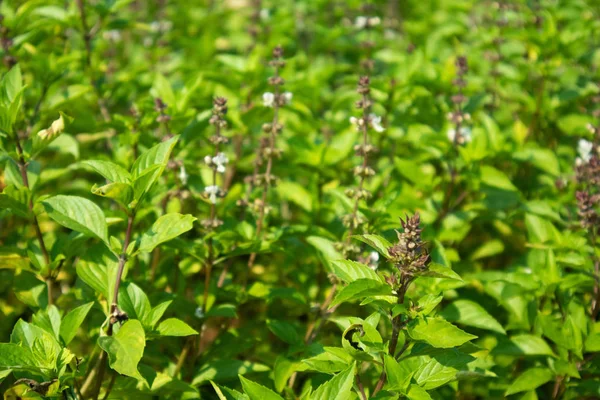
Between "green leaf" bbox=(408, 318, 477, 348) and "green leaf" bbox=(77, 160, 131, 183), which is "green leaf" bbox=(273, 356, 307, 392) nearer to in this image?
"green leaf" bbox=(408, 318, 477, 348)

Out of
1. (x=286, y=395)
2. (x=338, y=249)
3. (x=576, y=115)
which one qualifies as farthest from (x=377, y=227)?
(x=576, y=115)

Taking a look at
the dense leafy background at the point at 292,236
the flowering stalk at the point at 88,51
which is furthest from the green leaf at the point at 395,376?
the flowering stalk at the point at 88,51

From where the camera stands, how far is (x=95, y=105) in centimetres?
489

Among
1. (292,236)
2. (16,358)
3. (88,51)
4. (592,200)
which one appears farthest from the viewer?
(88,51)

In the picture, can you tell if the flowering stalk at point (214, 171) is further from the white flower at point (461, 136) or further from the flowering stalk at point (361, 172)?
the white flower at point (461, 136)

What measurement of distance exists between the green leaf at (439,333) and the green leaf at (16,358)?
142 cm

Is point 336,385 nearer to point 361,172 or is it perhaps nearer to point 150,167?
point 150,167

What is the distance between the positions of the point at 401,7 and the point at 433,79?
17.6 ft

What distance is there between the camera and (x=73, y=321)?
2551 mm

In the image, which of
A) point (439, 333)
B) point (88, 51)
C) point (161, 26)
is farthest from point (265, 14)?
point (439, 333)

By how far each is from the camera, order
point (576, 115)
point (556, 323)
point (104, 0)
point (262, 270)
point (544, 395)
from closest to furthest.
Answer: point (556, 323) < point (544, 395) < point (262, 270) < point (104, 0) < point (576, 115)

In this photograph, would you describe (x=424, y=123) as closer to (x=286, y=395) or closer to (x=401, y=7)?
(x=286, y=395)

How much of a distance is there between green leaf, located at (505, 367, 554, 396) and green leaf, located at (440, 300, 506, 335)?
0.75 ft

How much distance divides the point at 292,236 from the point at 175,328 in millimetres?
1241
